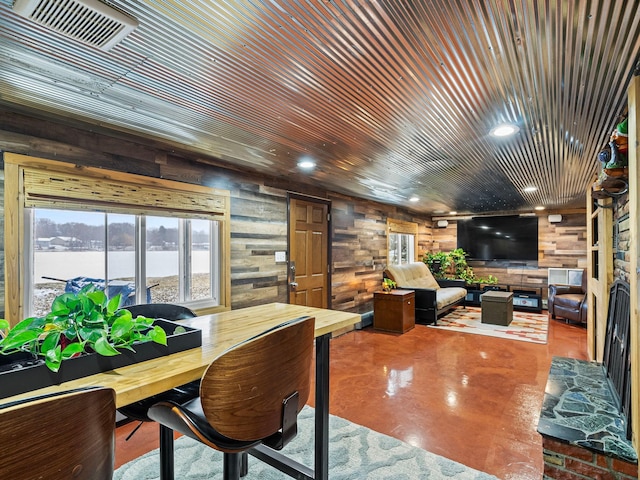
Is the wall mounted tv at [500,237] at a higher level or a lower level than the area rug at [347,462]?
higher

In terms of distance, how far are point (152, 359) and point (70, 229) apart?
191 cm

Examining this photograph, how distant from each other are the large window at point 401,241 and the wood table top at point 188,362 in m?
4.92

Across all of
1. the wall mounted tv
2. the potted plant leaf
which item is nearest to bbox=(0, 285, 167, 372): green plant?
the potted plant leaf

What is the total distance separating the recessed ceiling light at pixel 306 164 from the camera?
3.31 m

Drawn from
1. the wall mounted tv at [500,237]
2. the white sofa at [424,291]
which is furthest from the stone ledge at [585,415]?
the wall mounted tv at [500,237]

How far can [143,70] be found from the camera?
162cm

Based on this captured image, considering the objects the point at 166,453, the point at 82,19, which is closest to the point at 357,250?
the point at 166,453

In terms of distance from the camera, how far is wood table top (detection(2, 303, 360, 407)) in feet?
2.94

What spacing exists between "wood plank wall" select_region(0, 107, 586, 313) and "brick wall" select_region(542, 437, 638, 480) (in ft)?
9.02

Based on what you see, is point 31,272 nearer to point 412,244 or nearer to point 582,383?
point 582,383

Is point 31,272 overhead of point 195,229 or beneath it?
beneath

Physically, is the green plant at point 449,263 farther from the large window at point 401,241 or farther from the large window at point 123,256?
the large window at point 123,256

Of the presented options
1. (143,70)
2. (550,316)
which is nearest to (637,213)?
(143,70)

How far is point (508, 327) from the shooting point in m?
5.46
